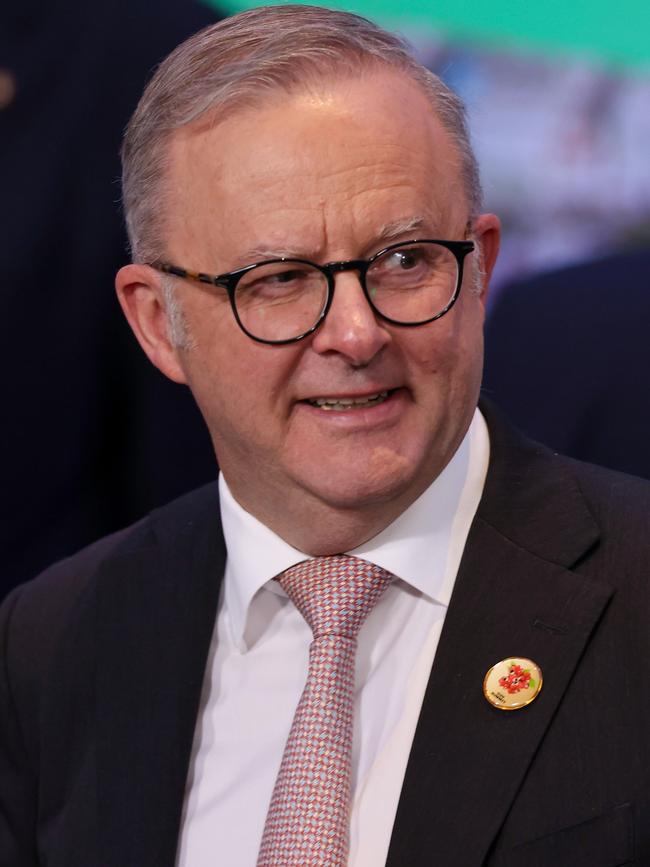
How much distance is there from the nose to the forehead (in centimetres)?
4

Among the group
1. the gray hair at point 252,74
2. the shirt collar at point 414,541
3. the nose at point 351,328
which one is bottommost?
the shirt collar at point 414,541

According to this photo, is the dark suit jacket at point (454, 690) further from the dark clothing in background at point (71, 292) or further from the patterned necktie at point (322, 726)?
the dark clothing in background at point (71, 292)

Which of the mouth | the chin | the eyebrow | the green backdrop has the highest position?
the green backdrop

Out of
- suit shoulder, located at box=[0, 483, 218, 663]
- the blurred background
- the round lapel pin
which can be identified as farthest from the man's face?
the blurred background

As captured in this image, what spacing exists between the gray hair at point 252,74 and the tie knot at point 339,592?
0.44 meters

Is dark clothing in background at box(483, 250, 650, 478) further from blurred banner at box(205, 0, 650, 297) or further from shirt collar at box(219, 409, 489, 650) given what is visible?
shirt collar at box(219, 409, 489, 650)

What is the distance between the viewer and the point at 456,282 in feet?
6.24

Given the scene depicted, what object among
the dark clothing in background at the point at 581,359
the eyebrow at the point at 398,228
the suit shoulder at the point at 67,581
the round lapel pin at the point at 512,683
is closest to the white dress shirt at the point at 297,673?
the round lapel pin at the point at 512,683

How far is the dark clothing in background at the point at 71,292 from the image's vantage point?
2674 millimetres

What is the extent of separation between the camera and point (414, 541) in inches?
77.6

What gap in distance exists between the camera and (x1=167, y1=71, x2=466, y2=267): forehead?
1828mm

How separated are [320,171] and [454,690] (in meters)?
0.61

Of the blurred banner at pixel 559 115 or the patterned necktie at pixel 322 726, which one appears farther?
the blurred banner at pixel 559 115

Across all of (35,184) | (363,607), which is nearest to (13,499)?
(35,184)
